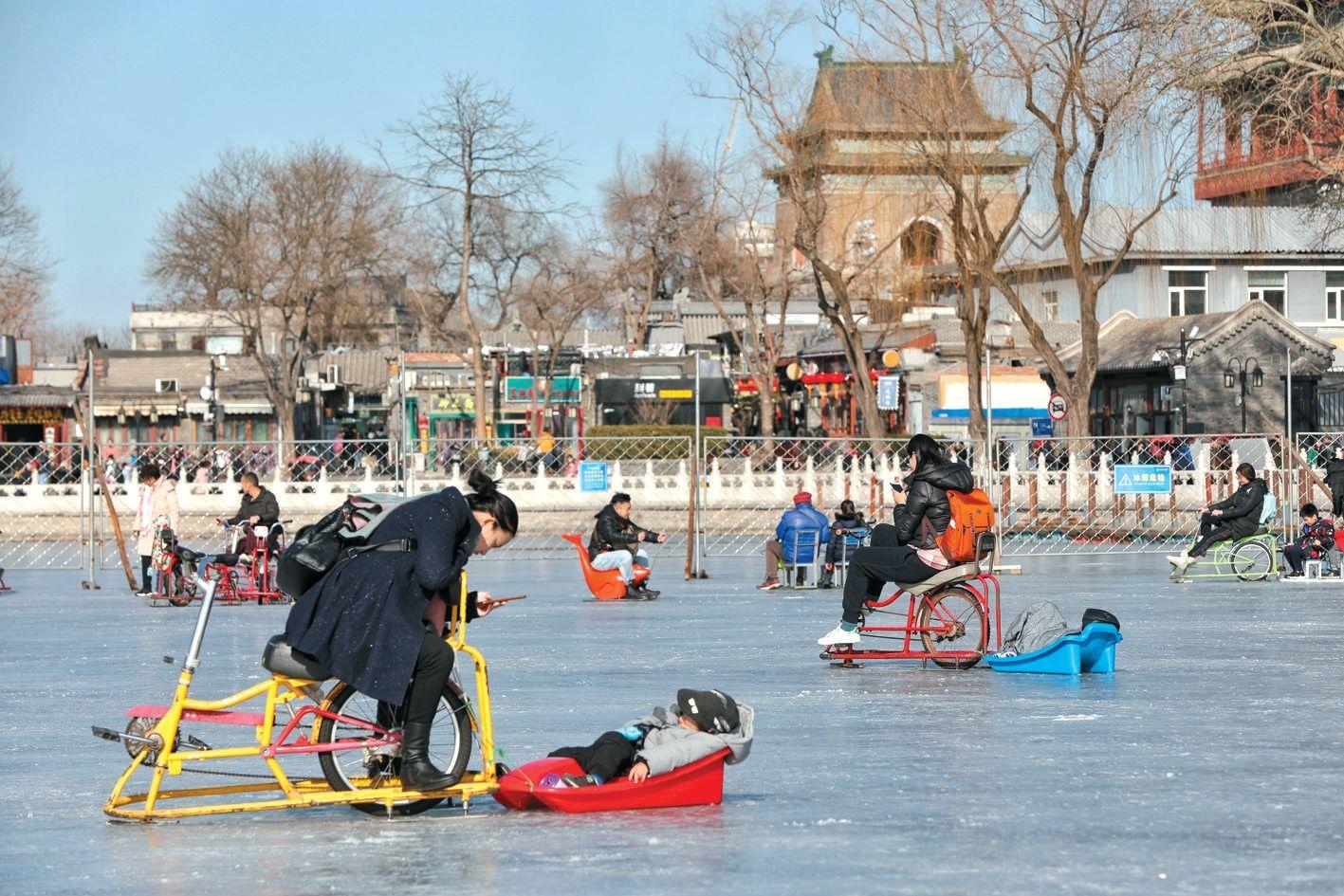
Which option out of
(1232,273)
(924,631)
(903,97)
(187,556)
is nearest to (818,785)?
(924,631)

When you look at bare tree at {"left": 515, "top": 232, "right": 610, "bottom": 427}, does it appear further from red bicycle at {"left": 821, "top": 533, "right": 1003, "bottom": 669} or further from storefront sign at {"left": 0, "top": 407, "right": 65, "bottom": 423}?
red bicycle at {"left": 821, "top": 533, "right": 1003, "bottom": 669}

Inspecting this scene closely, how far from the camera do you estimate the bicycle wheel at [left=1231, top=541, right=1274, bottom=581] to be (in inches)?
923

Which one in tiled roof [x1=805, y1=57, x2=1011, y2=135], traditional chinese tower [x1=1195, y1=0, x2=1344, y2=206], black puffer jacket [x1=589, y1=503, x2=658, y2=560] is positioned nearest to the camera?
black puffer jacket [x1=589, y1=503, x2=658, y2=560]

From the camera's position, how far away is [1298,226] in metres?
52.8

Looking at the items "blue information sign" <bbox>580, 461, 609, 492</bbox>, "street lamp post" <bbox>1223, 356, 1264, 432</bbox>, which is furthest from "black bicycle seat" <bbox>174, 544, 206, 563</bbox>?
"street lamp post" <bbox>1223, 356, 1264, 432</bbox>

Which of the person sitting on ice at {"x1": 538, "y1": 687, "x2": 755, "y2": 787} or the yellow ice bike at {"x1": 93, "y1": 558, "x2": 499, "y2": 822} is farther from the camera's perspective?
the person sitting on ice at {"x1": 538, "y1": 687, "x2": 755, "y2": 787}

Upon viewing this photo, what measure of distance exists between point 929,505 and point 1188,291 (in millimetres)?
42506

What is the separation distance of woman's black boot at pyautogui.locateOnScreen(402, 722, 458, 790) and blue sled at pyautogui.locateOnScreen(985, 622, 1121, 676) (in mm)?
6439

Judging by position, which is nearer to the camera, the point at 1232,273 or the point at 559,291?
the point at 1232,273

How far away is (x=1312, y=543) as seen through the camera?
76.3ft

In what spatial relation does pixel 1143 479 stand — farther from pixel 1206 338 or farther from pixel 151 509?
pixel 1206 338

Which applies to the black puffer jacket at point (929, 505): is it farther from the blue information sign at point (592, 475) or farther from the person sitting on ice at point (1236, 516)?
the blue information sign at point (592, 475)

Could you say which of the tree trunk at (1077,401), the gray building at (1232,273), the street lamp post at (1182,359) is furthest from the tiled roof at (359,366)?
the tree trunk at (1077,401)

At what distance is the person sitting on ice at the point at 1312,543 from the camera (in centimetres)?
2323
